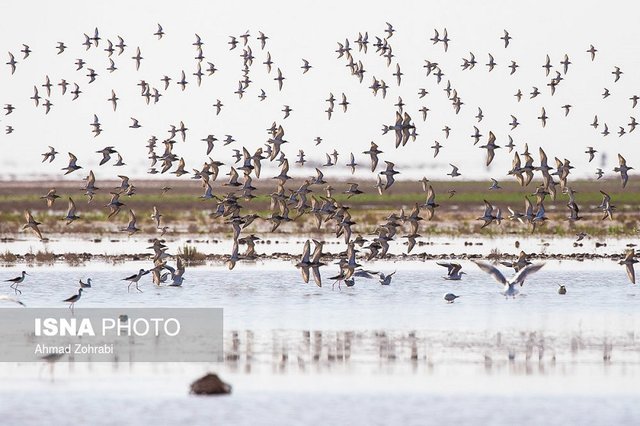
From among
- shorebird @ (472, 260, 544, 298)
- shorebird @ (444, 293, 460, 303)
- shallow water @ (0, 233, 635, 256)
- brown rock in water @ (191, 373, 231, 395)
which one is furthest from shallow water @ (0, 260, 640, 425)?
shallow water @ (0, 233, 635, 256)

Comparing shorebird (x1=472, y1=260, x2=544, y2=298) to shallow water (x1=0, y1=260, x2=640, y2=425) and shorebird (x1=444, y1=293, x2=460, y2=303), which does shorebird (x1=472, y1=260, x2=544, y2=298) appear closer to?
shallow water (x1=0, y1=260, x2=640, y2=425)

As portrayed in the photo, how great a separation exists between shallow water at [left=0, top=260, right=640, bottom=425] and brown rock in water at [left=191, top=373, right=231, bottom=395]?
0.87 feet

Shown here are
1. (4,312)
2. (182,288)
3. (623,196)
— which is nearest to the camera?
(4,312)

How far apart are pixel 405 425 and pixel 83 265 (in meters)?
28.5

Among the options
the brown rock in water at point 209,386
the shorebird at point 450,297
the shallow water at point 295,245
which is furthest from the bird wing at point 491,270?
the shallow water at point 295,245

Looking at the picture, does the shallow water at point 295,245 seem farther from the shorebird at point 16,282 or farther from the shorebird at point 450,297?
the shorebird at point 450,297

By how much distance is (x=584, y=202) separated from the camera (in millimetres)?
106375

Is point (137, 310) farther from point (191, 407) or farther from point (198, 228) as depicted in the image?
point (198, 228)

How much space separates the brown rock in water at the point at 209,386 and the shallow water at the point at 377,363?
0.87 ft

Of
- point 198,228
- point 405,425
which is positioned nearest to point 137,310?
point 405,425

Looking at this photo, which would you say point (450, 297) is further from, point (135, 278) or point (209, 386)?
point (209, 386)

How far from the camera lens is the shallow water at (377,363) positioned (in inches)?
961

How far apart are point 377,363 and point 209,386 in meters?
4.52

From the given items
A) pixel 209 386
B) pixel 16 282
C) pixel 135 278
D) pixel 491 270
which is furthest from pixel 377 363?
pixel 16 282
